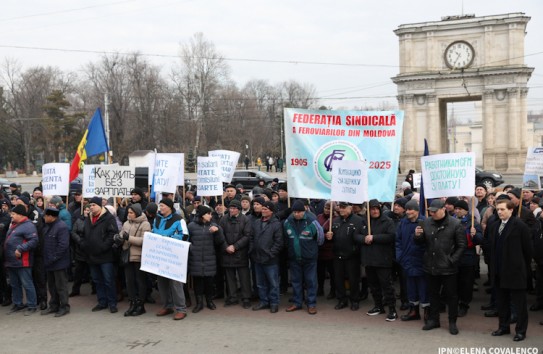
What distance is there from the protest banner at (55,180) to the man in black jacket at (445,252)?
289 inches

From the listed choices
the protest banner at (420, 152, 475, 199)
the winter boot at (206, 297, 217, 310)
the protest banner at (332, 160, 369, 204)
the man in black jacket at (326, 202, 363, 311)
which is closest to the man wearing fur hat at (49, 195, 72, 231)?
the winter boot at (206, 297, 217, 310)

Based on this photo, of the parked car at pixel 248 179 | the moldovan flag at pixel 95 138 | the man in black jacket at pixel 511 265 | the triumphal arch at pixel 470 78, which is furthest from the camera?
the triumphal arch at pixel 470 78

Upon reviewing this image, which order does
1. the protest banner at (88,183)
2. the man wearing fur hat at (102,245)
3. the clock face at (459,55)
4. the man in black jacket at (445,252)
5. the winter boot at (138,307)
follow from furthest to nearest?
1. the clock face at (459,55)
2. the protest banner at (88,183)
3. the man wearing fur hat at (102,245)
4. the winter boot at (138,307)
5. the man in black jacket at (445,252)

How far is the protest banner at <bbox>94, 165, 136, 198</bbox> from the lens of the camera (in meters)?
11.9

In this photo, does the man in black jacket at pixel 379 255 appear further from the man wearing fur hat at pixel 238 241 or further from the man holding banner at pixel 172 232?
the man holding banner at pixel 172 232

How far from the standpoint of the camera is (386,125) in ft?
33.1

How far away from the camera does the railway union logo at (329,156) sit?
10.3 meters

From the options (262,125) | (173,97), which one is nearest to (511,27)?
(173,97)

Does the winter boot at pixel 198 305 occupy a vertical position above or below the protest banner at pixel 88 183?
below

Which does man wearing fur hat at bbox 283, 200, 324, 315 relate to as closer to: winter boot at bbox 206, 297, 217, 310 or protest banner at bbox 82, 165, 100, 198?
winter boot at bbox 206, 297, 217, 310

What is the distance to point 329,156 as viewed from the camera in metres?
10.4

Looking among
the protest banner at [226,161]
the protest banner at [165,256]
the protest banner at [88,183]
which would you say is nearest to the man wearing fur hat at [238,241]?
the protest banner at [165,256]

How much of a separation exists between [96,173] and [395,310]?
6180 mm

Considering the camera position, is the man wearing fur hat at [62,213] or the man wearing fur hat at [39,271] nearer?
the man wearing fur hat at [39,271]
